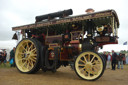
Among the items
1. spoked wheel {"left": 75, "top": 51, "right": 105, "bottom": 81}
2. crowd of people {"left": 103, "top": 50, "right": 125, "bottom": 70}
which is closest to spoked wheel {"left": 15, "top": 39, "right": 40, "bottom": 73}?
spoked wheel {"left": 75, "top": 51, "right": 105, "bottom": 81}

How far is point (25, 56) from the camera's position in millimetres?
7582

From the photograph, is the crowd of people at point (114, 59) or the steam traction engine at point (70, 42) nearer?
the steam traction engine at point (70, 42)

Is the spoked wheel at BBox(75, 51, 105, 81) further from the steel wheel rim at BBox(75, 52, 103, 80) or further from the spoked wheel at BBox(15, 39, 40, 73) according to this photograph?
the spoked wheel at BBox(15, 39, 40, 73)

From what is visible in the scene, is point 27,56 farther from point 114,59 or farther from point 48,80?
point 114,59

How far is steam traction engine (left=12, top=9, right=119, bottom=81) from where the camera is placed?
5590mm

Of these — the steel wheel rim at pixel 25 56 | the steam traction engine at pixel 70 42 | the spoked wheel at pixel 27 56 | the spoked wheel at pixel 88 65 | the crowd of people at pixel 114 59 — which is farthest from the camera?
the crowd of people at pixel 114 59

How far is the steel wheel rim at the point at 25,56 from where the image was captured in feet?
23.7

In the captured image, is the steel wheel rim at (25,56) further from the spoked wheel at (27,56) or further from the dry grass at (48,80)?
the dry grass at (48,80)

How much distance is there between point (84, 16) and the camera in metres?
5.96

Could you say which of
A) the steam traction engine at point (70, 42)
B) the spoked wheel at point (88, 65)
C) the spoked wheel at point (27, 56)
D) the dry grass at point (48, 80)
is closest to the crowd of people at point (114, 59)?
the dry grass at point (48, 80)

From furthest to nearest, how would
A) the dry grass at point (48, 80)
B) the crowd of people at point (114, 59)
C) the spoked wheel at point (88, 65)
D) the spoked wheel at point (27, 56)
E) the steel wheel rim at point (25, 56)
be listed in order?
the crowd of people at point (114, 59)
the steel wheel rim at point (25, 56)
the spoked wheel at point (27, 56)
the spoked wheel at point (88, 65)
the dry grass at point (48, 80)

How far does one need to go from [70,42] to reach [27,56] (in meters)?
2.56

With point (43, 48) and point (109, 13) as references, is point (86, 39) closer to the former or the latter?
point (109, 13)

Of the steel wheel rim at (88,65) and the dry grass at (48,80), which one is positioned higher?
the steel wheel rim at (88,65)
